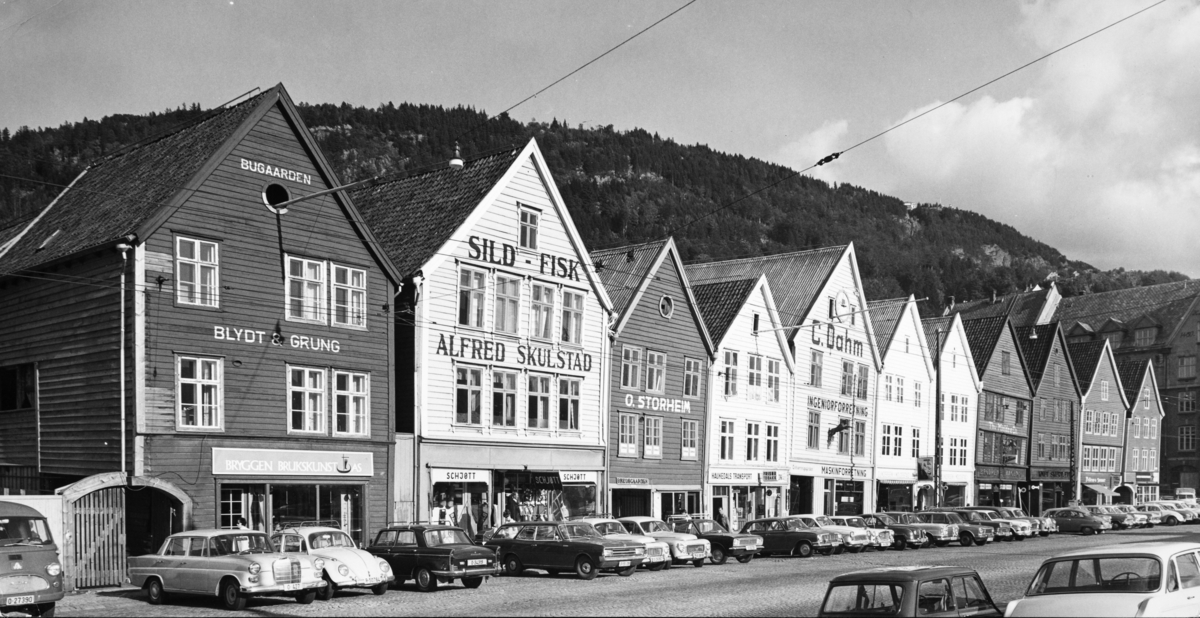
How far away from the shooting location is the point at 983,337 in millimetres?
79750

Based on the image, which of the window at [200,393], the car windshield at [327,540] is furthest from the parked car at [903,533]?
the window at [200,393]

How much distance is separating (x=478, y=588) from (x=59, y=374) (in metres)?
14.3

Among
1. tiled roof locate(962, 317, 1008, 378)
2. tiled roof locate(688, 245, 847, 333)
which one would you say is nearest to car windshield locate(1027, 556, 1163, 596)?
tiled roof locate(688, 245, 847, 333)

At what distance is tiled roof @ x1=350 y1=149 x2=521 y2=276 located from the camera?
41.2 m

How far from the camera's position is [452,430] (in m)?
40.7

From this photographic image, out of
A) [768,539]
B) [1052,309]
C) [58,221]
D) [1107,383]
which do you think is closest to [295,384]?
[58,221]

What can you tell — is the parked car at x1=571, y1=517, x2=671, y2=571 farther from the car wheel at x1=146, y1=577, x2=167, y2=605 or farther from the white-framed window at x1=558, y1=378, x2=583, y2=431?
the car wheel at x1=146, y1=577, x2=167, y2=605

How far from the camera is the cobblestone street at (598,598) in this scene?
22984mm

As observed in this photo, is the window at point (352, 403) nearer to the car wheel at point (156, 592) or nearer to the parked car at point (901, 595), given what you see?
the car wheel at point (156, 592)

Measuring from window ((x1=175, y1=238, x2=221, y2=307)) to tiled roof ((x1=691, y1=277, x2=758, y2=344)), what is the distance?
26.1 m

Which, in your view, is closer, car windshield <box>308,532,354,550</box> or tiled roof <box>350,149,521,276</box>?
car windshield <box>308,532,354,550</box>

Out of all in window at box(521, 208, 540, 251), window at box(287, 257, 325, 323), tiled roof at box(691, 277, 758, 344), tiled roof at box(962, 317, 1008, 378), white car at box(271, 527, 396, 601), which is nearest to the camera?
white car at box(271, 527, 396, 601)

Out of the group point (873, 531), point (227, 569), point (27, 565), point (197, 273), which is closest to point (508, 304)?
point (197, 273)

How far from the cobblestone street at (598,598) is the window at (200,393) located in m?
6.10
